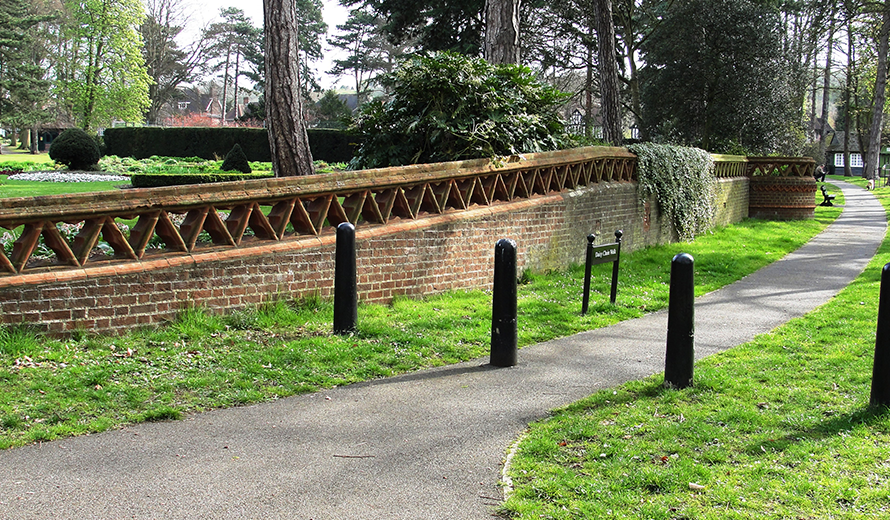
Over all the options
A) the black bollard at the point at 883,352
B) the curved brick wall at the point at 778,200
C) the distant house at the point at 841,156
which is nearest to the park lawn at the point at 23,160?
the curved brick wall at the point at 778,200

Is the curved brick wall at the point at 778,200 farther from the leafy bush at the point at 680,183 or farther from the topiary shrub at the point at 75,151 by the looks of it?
the topiary shrub at the point at 75,151

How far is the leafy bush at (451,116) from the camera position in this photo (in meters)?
10.1

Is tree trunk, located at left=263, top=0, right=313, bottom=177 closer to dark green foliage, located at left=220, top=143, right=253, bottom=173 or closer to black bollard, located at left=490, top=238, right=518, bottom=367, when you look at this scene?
black bollard, located at left=490, top=238, right=518, bottom=367

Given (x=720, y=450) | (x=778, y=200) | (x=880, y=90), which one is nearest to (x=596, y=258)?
(x=720, y=450)

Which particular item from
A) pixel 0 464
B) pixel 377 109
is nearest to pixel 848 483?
pixel 0 464

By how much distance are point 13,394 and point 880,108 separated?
1981 inches

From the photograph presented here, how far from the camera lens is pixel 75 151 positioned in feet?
92.4

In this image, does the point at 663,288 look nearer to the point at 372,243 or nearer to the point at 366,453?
the point at 372,243

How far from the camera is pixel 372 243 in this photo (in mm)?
7816

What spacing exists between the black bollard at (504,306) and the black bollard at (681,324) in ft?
4.09

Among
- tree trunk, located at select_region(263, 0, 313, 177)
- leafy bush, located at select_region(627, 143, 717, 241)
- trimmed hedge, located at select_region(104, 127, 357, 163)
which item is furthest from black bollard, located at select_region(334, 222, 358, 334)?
trimmed hedge, located at select_region(104, 127, 357, 163)

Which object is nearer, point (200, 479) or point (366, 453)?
point (200, 479)

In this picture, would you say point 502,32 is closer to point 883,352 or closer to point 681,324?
point 681,324

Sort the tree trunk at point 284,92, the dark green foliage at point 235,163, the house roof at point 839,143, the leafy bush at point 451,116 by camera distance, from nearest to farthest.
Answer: the leafy bush at point 451,116 < the tree trunk at point 284,92 < the dark green foliage at point 235,163 < the house roof at point 839,143
